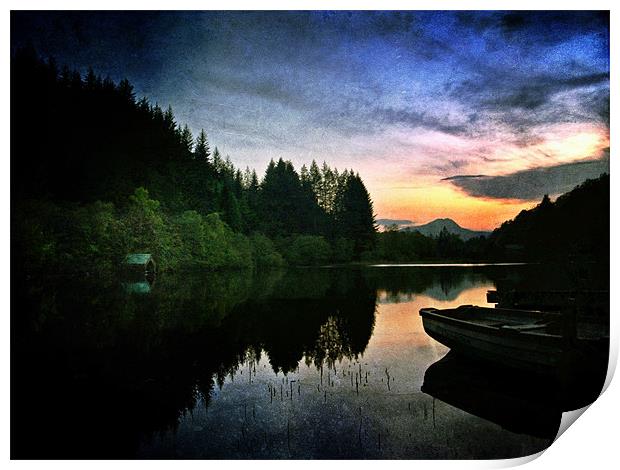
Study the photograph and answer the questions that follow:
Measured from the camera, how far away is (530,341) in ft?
11.0

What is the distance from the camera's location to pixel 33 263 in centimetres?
357

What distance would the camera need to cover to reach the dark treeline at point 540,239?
3.77 meters

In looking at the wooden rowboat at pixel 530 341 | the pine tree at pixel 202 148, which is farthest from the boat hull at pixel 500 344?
the pine tree at pixel 202 148

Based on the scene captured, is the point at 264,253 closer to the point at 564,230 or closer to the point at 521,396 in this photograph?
the point at 521,396

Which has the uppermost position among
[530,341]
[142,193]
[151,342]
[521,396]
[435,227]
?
[142,193]

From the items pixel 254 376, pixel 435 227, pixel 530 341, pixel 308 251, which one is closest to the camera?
pixel 530 341

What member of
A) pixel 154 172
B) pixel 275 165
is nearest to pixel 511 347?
pixel 275 165

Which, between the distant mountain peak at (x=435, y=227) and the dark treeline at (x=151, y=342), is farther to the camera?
the distant mountain peak at (x=435, y=227)

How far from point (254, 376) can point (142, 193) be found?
198 cm

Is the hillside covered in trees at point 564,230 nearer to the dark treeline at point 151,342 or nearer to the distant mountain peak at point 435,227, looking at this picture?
the distant mountain peak at point 435,227

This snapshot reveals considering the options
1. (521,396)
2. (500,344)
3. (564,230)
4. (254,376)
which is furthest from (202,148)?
(521,396)

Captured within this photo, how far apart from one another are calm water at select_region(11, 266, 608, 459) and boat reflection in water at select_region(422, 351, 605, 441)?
0.01 metres

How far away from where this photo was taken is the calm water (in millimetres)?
3135

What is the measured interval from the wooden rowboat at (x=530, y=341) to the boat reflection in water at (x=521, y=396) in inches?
4.2
